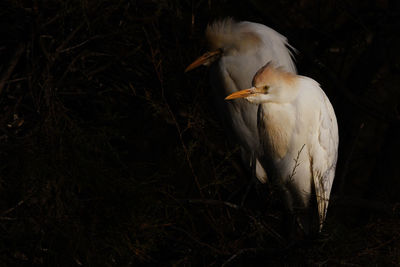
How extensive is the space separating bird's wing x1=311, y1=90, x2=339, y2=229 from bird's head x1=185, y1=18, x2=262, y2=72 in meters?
0.37

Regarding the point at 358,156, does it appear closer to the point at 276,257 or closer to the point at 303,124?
the point at 303,124

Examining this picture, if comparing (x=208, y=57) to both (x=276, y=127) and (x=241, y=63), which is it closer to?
(x=241, y=63)

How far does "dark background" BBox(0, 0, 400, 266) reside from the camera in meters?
1.51

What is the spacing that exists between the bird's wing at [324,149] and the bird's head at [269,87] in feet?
0.61

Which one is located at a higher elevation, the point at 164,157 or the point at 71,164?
the point at 71,164

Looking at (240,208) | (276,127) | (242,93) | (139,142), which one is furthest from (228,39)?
(240,208)

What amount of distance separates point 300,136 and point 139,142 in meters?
0.86

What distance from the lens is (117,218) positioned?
1843 mm

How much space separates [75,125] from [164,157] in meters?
0.59

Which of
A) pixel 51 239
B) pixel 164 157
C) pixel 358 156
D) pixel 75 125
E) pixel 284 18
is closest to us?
pixel 51 239

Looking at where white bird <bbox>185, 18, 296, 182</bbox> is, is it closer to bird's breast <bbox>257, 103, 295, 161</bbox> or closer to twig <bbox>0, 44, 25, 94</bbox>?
bird's breast <bbox>257, 103, 295, 161</bbox>

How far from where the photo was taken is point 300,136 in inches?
77.2

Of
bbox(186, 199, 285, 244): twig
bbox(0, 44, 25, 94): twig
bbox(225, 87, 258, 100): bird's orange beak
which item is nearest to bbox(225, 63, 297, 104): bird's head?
bbox(225, 87, 258, 100): bird's orange beak

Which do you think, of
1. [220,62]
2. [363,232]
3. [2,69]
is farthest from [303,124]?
[2,69]
